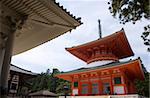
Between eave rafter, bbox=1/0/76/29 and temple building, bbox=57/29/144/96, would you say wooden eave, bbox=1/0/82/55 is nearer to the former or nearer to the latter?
eave rafter, bbox=1/0/76/29

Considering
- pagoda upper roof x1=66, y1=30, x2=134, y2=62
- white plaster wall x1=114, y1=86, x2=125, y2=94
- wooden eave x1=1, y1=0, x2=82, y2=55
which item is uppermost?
pagoda upper roof x1=66, y1=30, x2=134, y2=62

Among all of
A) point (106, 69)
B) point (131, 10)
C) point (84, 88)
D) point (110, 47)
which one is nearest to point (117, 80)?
point (106, 69)

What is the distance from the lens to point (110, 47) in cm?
1964

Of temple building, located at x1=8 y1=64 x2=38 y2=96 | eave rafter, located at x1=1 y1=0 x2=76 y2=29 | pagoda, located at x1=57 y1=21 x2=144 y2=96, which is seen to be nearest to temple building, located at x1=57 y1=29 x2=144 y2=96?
pagoda, located at x1=57 y1=21 x2=144 y2=96

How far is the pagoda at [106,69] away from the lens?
640 inches

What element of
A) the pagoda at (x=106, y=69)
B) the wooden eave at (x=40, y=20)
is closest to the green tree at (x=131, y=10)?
the wooden eave at (x=40, y=20)

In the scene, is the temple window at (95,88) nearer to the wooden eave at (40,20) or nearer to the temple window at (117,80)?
the temple window at (117,80)

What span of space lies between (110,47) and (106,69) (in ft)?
12.3

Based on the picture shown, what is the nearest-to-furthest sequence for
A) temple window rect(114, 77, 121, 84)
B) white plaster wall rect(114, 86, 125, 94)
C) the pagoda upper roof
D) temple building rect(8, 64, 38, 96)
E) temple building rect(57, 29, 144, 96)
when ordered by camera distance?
1. temple building rect(8, 64, 38, 96)
2. white plaster wall rect(114, 86, 125, 94)
3. temple building rect(57, 29, 144, 96)
4. temple window rect(114, 77, 121, 84)
5. the pagoda upper roof

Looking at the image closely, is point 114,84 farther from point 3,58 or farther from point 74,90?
point 3,58

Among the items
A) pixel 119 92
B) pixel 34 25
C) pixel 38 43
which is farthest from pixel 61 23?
pixel 119 92

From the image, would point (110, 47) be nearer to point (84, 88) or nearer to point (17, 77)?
point (84, 88)

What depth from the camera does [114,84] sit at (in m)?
16.6

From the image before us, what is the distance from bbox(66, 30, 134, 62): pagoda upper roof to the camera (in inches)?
717
